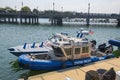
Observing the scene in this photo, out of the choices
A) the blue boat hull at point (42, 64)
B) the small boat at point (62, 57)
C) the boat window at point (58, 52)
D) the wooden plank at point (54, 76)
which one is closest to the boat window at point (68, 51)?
the small boat at point (62, 57)

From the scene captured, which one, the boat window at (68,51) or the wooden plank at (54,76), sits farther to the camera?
the boat window at (68,51)

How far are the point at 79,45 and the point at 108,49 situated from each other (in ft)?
25.3

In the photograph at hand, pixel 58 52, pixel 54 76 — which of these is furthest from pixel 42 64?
pixel 54 76

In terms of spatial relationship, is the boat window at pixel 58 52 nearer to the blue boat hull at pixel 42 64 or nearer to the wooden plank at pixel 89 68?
the blue boat hull at pixel 42 64

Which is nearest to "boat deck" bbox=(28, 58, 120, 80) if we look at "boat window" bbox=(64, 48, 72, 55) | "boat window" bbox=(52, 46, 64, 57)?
"boat window" bbox=(64, 48, 72, 55)

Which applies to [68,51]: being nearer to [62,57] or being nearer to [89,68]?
[62,57]

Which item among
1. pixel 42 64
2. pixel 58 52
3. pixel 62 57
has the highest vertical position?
pixel 58 52

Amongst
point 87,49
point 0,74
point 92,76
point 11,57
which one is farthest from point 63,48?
point 11,57

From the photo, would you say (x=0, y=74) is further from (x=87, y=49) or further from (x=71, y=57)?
(x=87, y=49)

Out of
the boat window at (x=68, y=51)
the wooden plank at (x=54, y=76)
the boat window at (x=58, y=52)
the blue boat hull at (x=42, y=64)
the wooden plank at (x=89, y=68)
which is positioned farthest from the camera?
the boat window at (x=68, y=51)

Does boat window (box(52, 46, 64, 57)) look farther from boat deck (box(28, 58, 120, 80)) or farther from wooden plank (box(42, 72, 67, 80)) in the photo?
wooden plank (box(42, 72, 67, 80))

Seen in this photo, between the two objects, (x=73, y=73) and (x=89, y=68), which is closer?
(x=73, y=73)

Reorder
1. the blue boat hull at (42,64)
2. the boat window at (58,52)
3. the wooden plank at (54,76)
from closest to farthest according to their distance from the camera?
1. the wooden plank at (54,76)
2. the blue boat hull at (42,64)
3. the boat window at (58,52)

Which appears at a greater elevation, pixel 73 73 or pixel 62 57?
pixel 62 57
